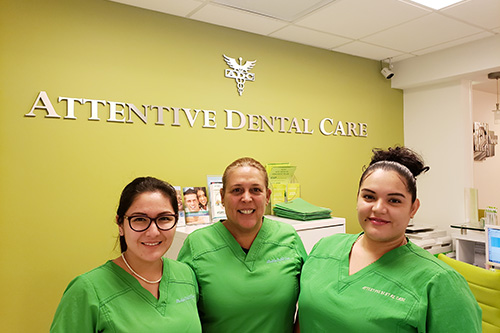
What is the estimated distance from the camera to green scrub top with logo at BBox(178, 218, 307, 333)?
5.25 feet

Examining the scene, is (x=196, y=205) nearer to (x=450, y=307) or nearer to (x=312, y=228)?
(x=312, y=228)

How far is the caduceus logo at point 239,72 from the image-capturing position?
3.36m

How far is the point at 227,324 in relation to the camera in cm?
159

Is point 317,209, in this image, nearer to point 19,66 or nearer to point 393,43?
point 393,43

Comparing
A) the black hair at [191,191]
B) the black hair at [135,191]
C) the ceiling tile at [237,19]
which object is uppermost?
the ceiling tile at [237,19]

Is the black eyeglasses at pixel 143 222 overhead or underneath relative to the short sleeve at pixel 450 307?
overhead

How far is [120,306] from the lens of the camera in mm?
1297

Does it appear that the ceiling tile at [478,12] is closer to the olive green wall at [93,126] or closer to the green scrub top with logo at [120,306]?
the olive green wall at [93,126]

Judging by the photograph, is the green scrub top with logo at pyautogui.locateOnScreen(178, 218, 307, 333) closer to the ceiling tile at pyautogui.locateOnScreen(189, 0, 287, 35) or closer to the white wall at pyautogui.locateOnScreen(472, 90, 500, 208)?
the ceiling tile at pyautogui.locateOnScreen(189, 0, 287, 35)

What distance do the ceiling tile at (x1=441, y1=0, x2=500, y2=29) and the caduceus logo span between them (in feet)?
5.30

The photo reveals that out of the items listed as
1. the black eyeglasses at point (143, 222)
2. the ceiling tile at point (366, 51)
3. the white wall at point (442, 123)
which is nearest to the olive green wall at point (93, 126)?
the ceiling tile at point (366, 51)

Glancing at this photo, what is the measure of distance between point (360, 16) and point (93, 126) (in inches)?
87.3

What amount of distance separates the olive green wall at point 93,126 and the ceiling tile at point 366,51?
24.2 inches

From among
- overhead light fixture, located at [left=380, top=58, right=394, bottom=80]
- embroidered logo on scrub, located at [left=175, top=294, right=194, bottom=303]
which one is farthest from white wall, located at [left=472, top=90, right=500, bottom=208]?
embroidered logo on scrub, located at [left=175, top=294, right=194, bottom=303]
